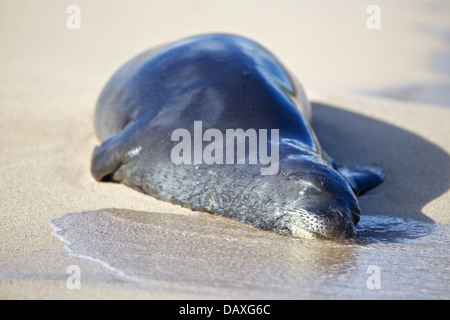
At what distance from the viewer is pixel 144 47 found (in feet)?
28.8

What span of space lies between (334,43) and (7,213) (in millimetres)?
7485

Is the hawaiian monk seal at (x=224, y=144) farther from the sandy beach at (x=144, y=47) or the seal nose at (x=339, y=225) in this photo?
the sandy beach at (x=144, y=47)

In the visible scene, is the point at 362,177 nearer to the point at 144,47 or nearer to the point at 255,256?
the point at 255,256

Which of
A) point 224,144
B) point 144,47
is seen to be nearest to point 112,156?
point 224,144

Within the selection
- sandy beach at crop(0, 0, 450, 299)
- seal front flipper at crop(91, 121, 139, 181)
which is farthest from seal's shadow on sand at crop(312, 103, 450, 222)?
seal front flipper at crop(91, 121, 139, 181)

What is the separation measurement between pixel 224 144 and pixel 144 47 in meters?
5.19

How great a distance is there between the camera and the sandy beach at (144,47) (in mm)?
2947

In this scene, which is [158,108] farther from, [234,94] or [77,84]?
[77,84]

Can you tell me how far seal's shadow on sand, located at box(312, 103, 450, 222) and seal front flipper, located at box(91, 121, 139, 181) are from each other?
5.22ft

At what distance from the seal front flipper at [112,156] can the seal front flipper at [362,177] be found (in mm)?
1432

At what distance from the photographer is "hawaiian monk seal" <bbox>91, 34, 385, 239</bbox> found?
3.40 m

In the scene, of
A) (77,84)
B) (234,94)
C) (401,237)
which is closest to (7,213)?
(234,94)

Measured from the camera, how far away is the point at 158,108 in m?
4.42

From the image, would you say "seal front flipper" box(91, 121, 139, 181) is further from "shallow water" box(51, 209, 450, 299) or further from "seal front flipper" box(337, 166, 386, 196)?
"seal front flipper" box(337, 166, 386, 196)
